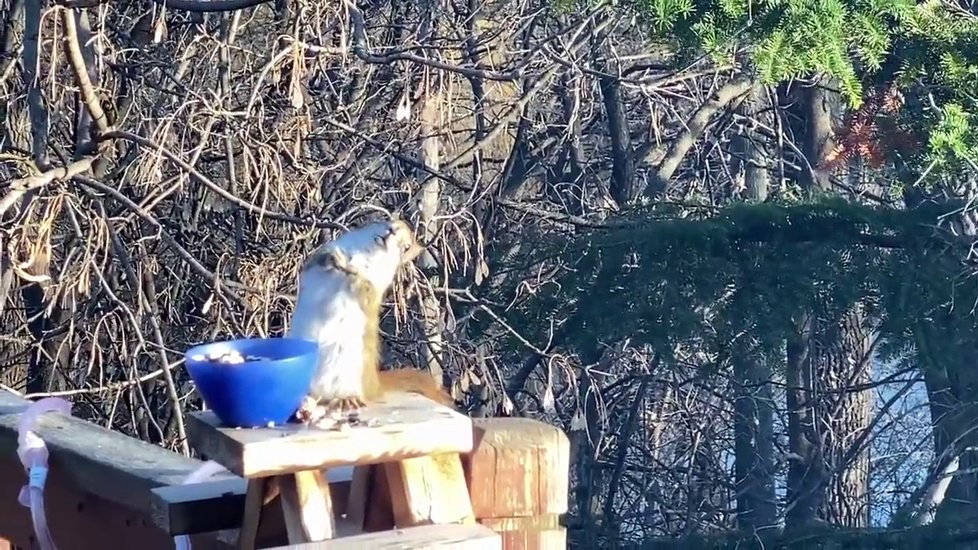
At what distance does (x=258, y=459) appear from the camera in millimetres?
1225

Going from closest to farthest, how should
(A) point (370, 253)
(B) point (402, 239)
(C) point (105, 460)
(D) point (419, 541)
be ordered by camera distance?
1. (D) point (419, 541)
2. (C) point (105, 460)
3. (A) point (370, 253)
4. (B) point (402, 239)

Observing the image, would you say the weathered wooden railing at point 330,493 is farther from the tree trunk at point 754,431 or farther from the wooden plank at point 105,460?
the tree trunk at point 754,431

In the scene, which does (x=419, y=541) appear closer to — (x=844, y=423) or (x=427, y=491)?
(x=427, y=491)

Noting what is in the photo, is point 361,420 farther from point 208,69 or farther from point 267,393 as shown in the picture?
point 208,69

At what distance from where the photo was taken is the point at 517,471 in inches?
56.4

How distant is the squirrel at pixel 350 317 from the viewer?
1697mm

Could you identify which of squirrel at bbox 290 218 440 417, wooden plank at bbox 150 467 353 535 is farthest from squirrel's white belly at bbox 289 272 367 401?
wooden plank at bbox 150 467 353 535

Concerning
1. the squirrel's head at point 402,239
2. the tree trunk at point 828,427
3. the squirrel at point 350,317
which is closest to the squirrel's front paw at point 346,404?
the squirrel at point 350,317

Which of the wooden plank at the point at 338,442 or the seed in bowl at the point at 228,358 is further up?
the seed in bowl at the point at 228,358

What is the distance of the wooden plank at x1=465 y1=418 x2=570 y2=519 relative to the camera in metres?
1.42

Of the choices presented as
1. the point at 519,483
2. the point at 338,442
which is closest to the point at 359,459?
the point at 338,442

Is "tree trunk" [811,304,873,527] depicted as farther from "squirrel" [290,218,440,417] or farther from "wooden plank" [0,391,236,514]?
"wooden plank" [0,391,236,514]

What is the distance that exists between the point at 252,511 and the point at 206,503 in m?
0.12

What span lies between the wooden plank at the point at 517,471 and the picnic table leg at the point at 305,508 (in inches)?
7.7
